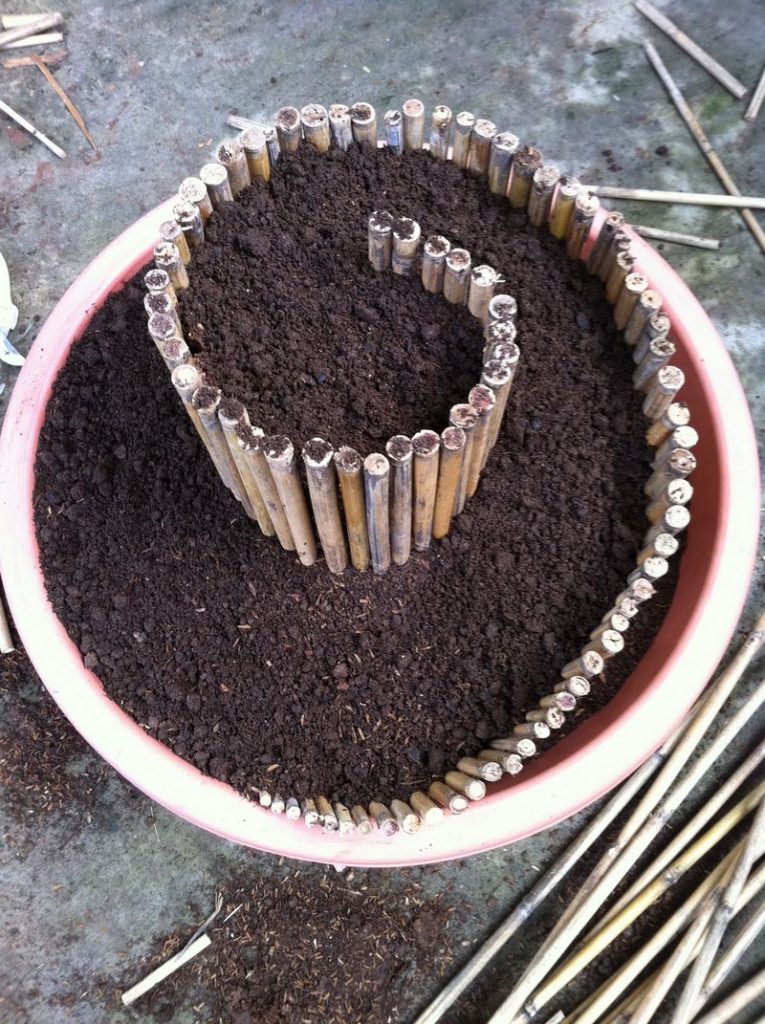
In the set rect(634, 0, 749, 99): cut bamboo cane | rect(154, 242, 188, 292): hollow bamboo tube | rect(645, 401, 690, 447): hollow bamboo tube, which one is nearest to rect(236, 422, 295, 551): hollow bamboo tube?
rect(154, 242, 188, 292): hollow bamboo tube

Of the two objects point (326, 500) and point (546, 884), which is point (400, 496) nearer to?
point (326, 500)

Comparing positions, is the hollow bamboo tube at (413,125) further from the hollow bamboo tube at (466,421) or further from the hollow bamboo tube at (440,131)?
the hollow bamboo tube at (466,421)

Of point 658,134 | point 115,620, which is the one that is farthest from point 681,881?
point 658,134

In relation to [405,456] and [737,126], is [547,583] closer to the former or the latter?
[405,456]

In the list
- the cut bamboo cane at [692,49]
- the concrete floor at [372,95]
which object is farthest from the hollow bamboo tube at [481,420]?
the cut bamboo cane at [692,49]

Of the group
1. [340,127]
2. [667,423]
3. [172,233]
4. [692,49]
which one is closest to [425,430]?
[667,423]
